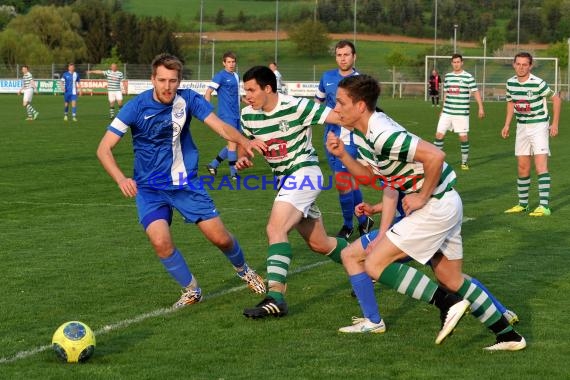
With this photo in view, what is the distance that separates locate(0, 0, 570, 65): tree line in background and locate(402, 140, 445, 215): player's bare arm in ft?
235

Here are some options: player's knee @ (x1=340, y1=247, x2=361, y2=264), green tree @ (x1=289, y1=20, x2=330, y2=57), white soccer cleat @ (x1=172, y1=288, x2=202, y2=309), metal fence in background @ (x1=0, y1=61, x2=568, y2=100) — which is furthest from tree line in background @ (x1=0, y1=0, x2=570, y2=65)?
player's knee @ (x1=340, y1=247, x2=361, y2=264)

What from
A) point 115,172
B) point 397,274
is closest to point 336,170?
point 115,172

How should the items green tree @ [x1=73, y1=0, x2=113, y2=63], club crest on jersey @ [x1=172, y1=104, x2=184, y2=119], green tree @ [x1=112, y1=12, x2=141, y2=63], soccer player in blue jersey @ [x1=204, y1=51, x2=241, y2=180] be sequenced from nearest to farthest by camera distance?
club crest on jersey @ [x1=172, y1=104, x2=184, y2=119]
soccer player in blue jersey @ [x1=204, y1=51, x2=241, y2=180]
green tree @ [x1=112, y1=12, x2=141, y2=63]
green tree @ [x1=73, y1=0, x2=113, y2=63]

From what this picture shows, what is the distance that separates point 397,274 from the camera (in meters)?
6.46

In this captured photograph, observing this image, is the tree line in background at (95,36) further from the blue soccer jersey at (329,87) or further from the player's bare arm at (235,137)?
the player's bare arm at (235,137)

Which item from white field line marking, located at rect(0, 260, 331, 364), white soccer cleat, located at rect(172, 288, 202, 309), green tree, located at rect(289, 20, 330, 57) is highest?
green tree, located at rect(289, 20, 330, 57)

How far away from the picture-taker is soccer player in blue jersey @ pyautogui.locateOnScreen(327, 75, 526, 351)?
6.14 meters

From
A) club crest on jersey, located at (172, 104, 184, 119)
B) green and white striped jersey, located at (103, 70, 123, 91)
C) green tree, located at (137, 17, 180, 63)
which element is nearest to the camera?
club crest on jersey, located at (172, 104, 184, 119)

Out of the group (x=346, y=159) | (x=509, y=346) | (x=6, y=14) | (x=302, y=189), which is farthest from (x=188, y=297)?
(x=6, y=14)

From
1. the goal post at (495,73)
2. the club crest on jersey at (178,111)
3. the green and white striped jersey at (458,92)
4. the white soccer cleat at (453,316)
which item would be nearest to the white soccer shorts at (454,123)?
the green and white striped jersey at (458,92)

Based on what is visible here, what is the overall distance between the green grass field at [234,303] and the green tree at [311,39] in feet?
247

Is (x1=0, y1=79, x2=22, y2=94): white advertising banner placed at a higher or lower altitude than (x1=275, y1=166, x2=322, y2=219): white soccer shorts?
higher

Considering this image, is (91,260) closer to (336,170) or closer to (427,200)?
(336,170)

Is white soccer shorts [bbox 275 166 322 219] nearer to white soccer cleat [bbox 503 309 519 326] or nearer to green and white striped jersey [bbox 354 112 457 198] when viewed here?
green and white striped jersey [bbox 354 112 457 198]
